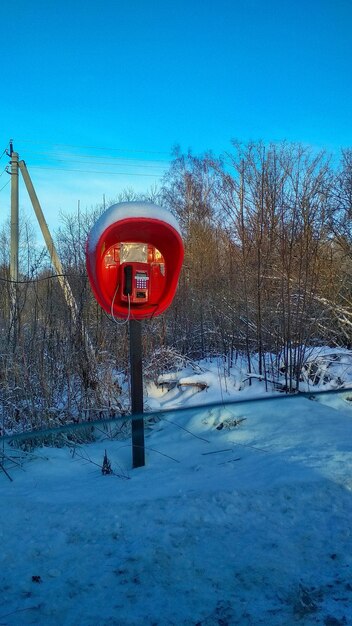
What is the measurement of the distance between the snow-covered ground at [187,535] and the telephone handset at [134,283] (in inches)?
47.4

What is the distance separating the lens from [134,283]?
10.4 ft

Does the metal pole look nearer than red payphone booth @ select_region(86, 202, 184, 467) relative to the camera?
No

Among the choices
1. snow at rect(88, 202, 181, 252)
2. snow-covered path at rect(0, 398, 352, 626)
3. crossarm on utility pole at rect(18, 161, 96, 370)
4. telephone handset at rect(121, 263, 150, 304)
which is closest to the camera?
snow-covered path at rect(0, 398, 352, 626)

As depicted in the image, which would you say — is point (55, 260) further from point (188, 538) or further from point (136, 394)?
point (188, 538)

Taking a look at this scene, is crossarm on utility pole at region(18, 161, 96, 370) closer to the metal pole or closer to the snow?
the metal pole

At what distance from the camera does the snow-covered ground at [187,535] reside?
175 cm

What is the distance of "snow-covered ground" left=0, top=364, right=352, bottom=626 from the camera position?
1.75 meters

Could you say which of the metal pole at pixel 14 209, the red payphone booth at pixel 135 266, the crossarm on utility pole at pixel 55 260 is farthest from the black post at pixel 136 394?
the metal pole at pixel 14 209

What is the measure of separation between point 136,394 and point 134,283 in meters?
0.78

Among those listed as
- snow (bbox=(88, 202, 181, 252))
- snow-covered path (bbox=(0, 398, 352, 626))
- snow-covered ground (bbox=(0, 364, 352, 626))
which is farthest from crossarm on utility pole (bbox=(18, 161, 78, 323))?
snow-covered path (bbox=(0, 398, 352, 626))

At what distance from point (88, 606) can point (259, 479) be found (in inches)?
49.1

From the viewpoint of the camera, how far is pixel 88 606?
1768mm

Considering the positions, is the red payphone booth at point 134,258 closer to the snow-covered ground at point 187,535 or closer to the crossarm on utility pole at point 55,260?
the snow-covered ground at point 187,535

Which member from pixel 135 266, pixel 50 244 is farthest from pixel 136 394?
pixel 50 244
